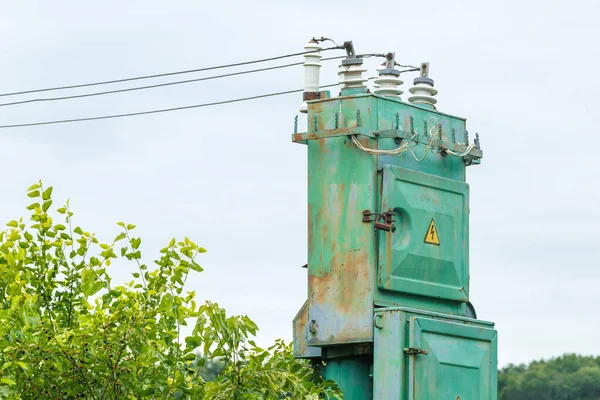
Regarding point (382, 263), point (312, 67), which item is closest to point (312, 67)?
point (312, 67)

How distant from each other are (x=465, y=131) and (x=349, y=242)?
6.79 feet

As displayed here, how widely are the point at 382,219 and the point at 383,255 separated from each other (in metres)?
0.33

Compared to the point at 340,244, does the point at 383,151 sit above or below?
above

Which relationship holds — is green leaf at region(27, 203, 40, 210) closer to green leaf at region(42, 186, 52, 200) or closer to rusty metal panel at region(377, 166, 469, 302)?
green leaf at region(42, 186, 52, 200)

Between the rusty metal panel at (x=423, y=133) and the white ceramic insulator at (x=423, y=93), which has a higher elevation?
the white ceramic insulator at (x=423, y=93)

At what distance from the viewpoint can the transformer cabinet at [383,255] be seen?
12.1 meters

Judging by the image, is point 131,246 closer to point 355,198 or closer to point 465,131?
point 355,198

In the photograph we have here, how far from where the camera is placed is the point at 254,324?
10633 mm

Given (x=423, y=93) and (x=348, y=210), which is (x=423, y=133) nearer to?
(x=423, y=93)

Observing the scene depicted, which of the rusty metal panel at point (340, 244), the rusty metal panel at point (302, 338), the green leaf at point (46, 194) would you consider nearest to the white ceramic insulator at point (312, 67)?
the rusty metal panel at point (340, 244)

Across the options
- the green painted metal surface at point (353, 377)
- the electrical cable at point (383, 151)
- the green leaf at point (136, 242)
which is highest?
→ the electrical cable at point (383, 151)

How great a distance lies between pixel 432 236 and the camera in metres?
12.8

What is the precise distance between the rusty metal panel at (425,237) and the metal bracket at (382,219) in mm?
86

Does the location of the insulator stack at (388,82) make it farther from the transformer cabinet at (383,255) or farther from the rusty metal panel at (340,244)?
the rusty metal panel at (340,244)
